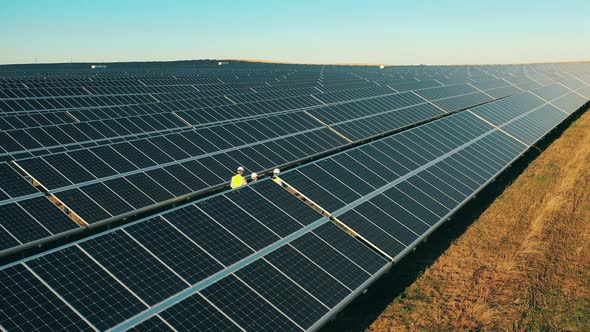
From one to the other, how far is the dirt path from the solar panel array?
5.60 feet

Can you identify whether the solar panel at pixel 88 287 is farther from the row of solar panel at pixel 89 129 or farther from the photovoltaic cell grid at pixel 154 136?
the row of solar panel at pixel 89 129

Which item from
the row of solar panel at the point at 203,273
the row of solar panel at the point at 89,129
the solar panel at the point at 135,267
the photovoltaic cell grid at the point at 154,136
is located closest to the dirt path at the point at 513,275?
the row of solar panel at the point at 203,273

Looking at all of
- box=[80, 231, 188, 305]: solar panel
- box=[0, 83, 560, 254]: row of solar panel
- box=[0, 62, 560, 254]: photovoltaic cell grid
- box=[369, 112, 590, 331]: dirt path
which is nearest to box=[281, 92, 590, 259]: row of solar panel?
box=[369, 112, 590, 331]: dirt path

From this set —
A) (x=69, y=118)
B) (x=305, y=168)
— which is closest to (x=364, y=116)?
(x=305, y=168)

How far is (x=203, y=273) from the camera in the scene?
10.4 meters

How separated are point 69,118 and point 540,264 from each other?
2579 centimetres

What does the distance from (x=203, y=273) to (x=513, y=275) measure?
10849 millimetres

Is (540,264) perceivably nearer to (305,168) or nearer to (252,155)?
(305,168)

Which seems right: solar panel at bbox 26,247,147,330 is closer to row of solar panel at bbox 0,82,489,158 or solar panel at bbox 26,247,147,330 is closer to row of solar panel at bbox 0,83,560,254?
row of solar panel at bbox 0,83,560,254

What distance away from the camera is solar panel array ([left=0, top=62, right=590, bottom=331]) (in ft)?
30.2

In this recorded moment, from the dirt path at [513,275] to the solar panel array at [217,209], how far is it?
1.71 metres

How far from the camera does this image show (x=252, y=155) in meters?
21.2

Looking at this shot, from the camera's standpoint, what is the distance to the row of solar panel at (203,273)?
855 cm

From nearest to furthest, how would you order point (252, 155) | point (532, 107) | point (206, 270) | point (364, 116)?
1. point (206, 270)
2. point (252, 155)
3. point (364, 116)
4. point (532, 107)
